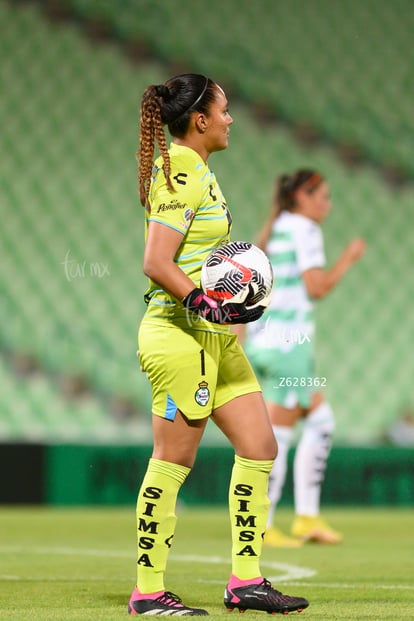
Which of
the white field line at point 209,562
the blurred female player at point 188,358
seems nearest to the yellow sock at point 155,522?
the blurred female player at point 188,358

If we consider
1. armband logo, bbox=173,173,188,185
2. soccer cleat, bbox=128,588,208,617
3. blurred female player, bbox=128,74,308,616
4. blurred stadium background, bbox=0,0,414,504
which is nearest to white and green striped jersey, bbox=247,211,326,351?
blurred female player, bbox=128,74,308,616

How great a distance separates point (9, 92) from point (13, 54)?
43 centimetres

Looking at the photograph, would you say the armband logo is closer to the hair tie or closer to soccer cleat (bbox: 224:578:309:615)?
the hair tie

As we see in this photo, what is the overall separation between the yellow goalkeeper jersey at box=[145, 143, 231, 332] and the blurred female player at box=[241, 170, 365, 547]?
2.51m

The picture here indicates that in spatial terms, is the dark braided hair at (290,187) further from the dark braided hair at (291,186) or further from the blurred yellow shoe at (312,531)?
the blurred yellow shoe at (312,531)

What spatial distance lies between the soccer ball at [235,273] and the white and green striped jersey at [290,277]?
2573 mm

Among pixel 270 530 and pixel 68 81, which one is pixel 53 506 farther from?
pixel 68 81

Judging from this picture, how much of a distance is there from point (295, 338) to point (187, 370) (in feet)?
9.29

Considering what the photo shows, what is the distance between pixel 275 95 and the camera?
40.5ft

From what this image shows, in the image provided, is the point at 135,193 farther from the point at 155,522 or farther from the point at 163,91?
the point at 155,522

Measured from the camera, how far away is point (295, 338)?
247 inches

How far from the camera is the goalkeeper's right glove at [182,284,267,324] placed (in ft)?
11.0

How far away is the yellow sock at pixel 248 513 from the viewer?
3529mm

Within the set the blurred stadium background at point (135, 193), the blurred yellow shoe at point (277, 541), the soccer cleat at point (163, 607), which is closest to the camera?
the soccer cleat at point (163, 607)
